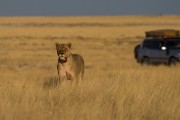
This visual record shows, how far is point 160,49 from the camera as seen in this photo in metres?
28.3

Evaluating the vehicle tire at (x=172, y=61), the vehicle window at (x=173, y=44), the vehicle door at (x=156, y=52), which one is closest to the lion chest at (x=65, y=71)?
the vehicle tire at (x=172, y=61)

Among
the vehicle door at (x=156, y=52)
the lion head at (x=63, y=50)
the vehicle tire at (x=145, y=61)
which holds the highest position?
the lion head at (x=63, y=50)

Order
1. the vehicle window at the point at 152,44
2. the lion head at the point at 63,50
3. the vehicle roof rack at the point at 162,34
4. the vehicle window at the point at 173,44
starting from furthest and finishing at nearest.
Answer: the vehicle roof rack at the point at 162,34 < the vehicle window at the point at 152,44 < the vehicle window at the point at 173,44 < the lion head at the point at 63,50

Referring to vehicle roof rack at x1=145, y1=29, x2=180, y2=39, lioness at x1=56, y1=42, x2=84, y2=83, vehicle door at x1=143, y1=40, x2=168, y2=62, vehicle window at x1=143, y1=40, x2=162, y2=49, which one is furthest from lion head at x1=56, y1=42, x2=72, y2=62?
vehicle roof rack at x1=145, y1=29, x2=180, y2=39

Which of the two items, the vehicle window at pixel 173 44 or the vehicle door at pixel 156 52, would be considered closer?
the vehicle door at pixel 156 52

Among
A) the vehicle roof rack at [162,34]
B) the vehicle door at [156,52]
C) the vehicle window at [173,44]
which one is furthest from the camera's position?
the vehicle roof rack at [162,34]

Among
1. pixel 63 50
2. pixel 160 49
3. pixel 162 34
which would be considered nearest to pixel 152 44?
pixel 160 49

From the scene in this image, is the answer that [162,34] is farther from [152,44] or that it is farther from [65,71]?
[65,71]

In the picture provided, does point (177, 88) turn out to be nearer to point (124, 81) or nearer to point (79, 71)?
point (124, 81)

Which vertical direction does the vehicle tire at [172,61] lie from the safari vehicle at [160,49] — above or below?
below

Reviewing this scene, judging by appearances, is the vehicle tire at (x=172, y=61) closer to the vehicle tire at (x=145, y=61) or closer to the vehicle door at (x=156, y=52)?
the vehicle door at (x=156, y=52)

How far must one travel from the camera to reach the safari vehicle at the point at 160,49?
27.6 meters

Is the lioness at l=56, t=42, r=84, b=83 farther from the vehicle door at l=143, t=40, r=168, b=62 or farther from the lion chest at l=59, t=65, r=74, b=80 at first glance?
the vehicle door at l=143, t=40, r=168, b=62

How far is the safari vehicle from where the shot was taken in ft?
90.7
